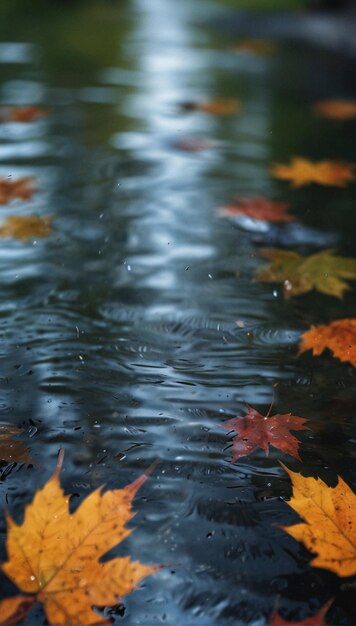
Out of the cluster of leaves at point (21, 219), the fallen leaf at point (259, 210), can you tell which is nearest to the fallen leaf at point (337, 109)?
the fallen leaf at point (259, 210)

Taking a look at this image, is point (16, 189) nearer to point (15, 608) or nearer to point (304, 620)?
point (15, 608)

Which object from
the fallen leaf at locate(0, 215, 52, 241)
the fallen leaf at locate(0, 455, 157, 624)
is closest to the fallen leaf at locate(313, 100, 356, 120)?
the fallen leaf at locate(0, 215, 52, 241)

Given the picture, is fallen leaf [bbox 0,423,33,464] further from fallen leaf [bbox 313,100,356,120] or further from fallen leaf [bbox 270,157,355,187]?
fallen leaf [bbox 313,100,356,120]

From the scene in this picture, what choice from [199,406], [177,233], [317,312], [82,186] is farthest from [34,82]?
[199,406]

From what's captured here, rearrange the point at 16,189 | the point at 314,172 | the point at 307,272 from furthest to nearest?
the point at 314,172, the point at 16,189, the point at 307,272

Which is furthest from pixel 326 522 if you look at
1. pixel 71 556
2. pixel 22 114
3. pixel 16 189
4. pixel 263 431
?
pixel 22 114
